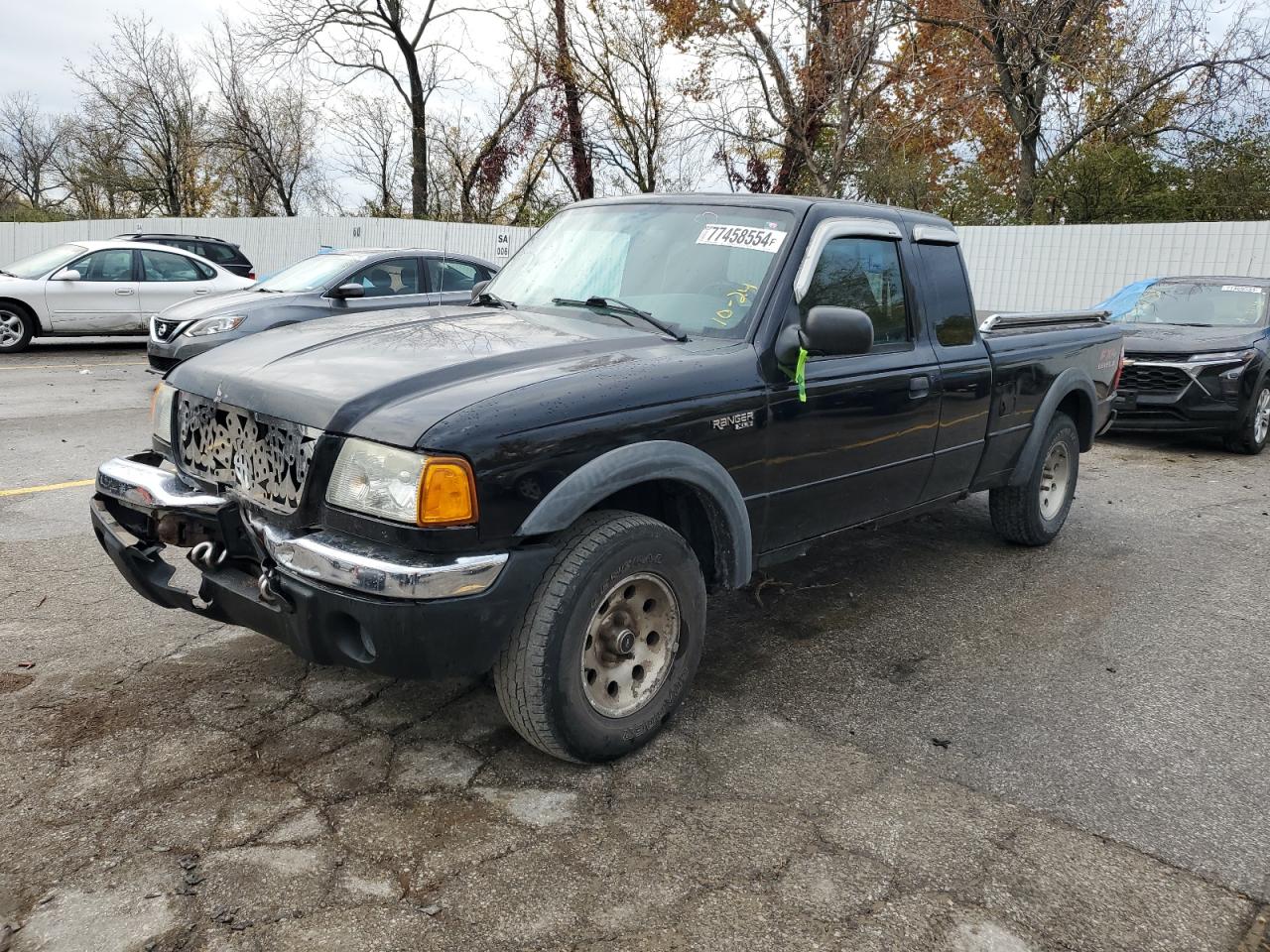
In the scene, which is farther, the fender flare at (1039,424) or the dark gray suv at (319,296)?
the dark gray suv at (319,296)

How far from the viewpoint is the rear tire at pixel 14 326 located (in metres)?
13.8

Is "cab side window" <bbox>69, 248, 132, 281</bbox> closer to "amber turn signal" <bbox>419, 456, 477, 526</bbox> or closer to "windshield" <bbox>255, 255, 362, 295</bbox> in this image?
"windshield" <bbox>255, 255, 362, 295</bbox>

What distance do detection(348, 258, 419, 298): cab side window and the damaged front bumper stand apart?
7.86 metres

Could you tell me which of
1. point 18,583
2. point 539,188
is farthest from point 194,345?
point 539,188

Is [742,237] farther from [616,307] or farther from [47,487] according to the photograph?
[47,487]

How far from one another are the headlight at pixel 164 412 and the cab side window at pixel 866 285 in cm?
235

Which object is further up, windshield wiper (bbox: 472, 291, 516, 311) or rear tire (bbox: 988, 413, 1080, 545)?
windshield wiper (bbox: 472, 291, 516, 311)

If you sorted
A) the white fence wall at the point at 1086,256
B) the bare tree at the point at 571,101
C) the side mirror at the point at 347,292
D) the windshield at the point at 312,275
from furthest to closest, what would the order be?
the bare tree at the point at 571,101 → the white fence wall at the point at 1086,256 → the windshield at the point at 312,275 → the side mirror at the point at 347,292

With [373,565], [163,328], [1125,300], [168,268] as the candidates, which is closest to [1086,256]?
[1125,300]

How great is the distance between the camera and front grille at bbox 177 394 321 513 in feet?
9.61

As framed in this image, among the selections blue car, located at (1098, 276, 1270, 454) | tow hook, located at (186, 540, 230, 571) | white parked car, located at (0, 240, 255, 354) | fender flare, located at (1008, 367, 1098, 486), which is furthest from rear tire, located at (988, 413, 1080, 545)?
white parked car, located at (0, 240, 255, 354)

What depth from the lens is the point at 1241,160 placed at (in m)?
17.3

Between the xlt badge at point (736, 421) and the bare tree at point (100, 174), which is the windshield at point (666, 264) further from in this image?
the bare tree at point (100, 174)

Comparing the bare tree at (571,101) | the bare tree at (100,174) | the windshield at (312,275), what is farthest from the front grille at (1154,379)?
the bare tree at (100,174)
